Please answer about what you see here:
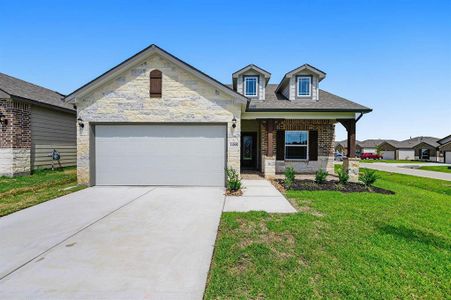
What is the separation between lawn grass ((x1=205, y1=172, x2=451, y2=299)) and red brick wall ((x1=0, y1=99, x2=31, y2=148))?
1309 cm

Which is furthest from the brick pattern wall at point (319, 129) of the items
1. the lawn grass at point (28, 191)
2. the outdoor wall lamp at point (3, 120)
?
the outdoor wall lamp at point (3, 120)

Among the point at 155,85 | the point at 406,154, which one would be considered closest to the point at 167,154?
the point at 155,85

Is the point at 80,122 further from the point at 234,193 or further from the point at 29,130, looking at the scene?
the point at 234,193

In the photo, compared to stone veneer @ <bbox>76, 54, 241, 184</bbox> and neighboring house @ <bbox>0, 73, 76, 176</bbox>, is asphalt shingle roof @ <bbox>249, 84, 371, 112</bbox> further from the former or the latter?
neighboring house @ <bbox>0, 73, 76, 176</bbox>

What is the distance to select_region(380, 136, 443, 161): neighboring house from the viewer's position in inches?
1779

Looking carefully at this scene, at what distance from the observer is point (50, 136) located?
1410 centimetres

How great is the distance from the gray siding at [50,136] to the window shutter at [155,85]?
8.60 meters

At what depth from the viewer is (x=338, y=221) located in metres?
5.48

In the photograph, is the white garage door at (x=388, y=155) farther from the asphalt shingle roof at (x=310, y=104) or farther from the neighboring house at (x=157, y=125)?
the neighboring house at (x=157, y=125)

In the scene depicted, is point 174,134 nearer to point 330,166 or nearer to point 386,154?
point 330,166

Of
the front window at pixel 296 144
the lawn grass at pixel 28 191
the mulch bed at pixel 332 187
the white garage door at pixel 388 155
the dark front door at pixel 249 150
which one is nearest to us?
the lawn grass at pixel 28 191

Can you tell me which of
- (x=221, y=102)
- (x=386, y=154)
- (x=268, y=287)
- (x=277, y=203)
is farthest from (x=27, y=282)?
(x=386, y=154)

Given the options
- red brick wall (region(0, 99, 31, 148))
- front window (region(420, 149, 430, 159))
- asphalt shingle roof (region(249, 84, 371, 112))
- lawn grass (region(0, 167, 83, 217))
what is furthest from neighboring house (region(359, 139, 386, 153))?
red brick wall (region(0, 99, 31, 148))

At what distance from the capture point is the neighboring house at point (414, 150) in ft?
148
